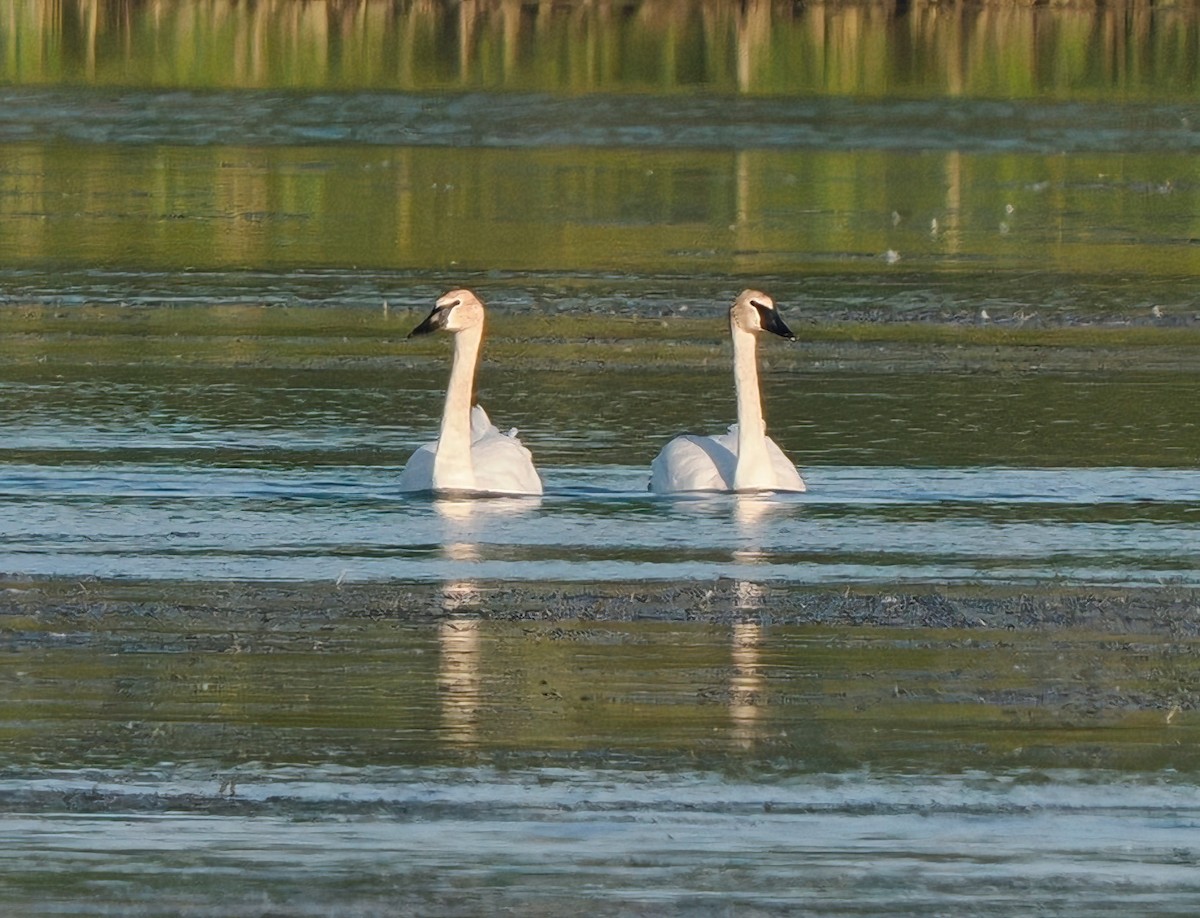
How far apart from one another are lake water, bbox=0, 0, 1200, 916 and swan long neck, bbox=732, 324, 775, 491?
0.25 meters

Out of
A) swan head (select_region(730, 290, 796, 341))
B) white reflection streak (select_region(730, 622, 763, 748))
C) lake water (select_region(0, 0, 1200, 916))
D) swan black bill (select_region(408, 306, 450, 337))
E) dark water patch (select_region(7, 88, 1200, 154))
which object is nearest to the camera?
lake water (select_region(0, 0, 1200, 916))

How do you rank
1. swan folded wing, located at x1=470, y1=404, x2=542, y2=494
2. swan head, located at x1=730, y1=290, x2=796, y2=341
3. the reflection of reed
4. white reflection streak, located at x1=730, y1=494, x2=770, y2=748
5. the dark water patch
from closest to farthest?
white reflection streak, located at x1=730, y1=494, x2=770, y2=748
swan folded wing, located at x1=470, y1=404, x2=542, y2=494
swan head, located at x1=730, y1=290, x2=796, y2=341
the dark water patch
the reflection of reed

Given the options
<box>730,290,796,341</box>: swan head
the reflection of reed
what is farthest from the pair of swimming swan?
the reflection of reed

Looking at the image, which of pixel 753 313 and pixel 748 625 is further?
pixel 753 313

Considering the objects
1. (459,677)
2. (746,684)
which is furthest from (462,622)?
(746,684)

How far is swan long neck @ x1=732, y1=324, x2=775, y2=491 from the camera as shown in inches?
480

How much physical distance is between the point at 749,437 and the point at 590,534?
1.38 metres

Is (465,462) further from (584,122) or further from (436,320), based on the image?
(584,122)

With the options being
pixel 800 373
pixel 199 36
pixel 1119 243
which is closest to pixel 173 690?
pixel 800 373

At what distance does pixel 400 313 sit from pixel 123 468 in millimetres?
5675

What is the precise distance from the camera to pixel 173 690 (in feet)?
26.8

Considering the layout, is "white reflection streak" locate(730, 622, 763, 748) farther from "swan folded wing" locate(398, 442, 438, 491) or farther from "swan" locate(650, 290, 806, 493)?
"swan folded wing" locate(398, 442, 438, 491)

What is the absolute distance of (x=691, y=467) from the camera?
12.3m

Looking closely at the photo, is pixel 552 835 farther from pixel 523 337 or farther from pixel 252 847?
pixel 523 337
